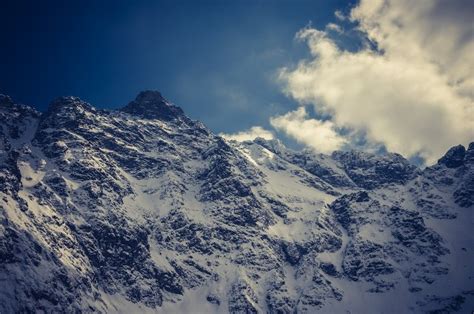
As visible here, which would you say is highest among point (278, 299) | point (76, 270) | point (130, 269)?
point (278, 299)

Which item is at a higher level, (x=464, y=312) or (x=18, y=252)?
(x=464, y=312)

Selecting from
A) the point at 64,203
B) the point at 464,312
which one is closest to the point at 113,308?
the point at 64,203

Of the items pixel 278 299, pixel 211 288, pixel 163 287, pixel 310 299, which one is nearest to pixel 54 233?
pixel 163 287

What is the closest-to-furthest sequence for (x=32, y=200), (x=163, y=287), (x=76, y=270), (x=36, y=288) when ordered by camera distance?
1. (x=36, y=288)
2. (x=76, y=270)
3. (x=32, y=200)
4. (x=163, y=287)

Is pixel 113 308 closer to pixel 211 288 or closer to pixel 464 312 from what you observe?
pixel 211 288

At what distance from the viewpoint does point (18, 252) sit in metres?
152

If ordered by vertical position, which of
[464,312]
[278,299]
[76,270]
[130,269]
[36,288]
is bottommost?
[36,288]

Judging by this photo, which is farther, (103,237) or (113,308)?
(103,237)

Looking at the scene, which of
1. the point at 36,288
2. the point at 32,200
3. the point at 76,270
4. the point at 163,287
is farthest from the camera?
the point at 163,287

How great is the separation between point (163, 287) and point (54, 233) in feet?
144

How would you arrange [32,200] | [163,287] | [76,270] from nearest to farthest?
[76,270], [32,200], [163,287]

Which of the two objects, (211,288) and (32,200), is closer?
(32,200)

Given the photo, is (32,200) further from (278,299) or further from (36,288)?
(278,299)

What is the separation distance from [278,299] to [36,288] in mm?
84791
